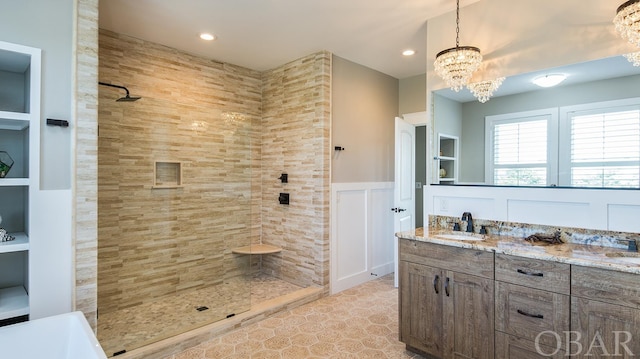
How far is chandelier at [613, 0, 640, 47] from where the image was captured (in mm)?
1746

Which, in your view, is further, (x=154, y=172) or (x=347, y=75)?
(x=347, y=75)

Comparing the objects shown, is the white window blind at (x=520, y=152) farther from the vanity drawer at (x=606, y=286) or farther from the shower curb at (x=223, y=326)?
the shower curb at (x=223, y=326)

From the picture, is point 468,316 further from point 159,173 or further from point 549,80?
point 159,173

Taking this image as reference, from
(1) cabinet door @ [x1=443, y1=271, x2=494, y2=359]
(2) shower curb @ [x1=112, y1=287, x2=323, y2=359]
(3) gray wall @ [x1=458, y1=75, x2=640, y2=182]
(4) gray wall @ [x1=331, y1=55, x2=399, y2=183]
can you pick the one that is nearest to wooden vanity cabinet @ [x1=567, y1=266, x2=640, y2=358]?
(1) cabinet door @ [x1=443, y1=271, x2=494, y2=359]

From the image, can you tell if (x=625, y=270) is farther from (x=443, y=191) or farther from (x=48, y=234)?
(x=48, y=234)

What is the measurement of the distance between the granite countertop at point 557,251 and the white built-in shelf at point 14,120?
2.57m

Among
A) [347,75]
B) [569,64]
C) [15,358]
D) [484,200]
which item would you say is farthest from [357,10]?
[15,358]

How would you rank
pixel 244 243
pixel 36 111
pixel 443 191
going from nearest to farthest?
pixel 36 111
pixel 443 191
pixel 244 243

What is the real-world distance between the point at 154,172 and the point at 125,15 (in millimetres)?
1419

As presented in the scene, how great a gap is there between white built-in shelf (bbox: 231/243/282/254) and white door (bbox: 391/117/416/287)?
1.53 m

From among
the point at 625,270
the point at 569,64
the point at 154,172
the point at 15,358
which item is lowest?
the point at 15,358

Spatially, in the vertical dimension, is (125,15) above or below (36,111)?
above

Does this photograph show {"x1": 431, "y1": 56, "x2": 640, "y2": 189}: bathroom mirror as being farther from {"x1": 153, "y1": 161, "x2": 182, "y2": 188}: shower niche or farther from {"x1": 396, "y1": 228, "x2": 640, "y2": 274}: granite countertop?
{"x1": 153, "y1": 161, "x2": 182, "y2": 188}: shower niche

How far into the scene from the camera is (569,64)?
88.2 inches
